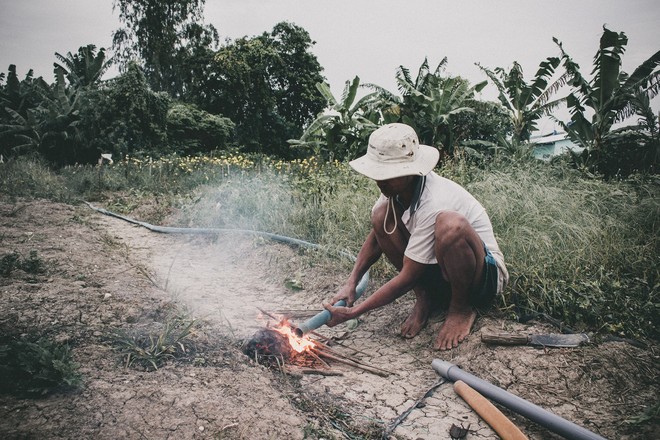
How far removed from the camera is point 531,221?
3.46 meters

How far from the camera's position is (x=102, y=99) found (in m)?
12.5

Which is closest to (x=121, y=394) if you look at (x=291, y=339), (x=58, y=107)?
(x=291, y=339)

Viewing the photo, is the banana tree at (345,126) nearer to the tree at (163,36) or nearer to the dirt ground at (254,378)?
the dirt ground at (254,378)

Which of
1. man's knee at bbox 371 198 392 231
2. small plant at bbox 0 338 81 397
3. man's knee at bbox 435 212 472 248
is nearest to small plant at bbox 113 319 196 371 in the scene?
small plant at bbox 0 338 81 397

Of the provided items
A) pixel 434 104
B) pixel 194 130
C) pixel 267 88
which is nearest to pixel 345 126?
pixel 434 104

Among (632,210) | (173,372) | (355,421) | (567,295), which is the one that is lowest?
(355,421)

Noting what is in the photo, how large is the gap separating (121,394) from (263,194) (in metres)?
3.73

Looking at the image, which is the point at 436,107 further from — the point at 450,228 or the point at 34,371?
the point at 34,371

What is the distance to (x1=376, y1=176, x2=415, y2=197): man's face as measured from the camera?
6.97ft

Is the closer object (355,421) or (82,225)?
(355,421)

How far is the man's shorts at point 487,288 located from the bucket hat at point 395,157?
66 centimetres

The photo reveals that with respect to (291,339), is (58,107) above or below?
above

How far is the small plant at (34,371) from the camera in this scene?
1.42 meters

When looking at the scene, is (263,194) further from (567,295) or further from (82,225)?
(567,295)
